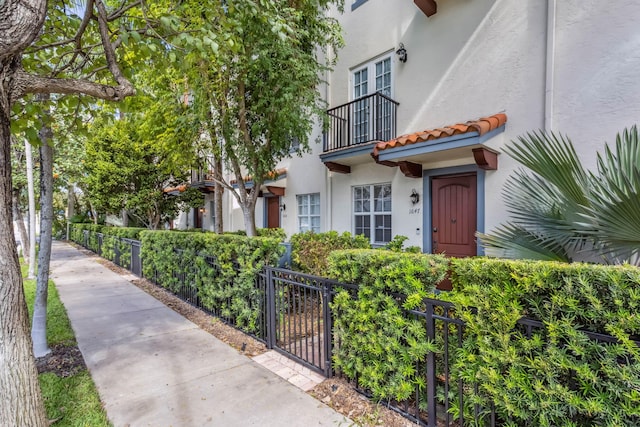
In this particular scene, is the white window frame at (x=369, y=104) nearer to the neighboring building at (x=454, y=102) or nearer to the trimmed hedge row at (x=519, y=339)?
the neighboring building at (x=454, y=102)

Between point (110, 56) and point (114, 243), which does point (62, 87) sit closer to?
point (110, 56)

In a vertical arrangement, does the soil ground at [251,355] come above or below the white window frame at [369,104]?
below

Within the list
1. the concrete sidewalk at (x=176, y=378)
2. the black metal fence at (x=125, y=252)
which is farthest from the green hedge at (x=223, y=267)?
the black metal fence at (x=125, y=252)

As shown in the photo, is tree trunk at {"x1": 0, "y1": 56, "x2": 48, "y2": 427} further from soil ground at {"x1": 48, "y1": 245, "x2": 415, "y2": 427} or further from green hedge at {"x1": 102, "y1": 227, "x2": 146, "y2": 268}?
green hedge at {"x1": 102, "y1": 227, "x2": 146, "y2": 268}

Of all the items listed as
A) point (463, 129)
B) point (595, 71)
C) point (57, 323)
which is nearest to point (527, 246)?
point (463, 129)

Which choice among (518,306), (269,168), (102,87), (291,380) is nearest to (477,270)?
(518,306)

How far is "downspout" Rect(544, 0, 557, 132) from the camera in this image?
5195 mm

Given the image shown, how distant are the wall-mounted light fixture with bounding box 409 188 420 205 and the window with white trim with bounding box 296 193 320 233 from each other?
3237 mm

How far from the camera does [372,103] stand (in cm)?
793

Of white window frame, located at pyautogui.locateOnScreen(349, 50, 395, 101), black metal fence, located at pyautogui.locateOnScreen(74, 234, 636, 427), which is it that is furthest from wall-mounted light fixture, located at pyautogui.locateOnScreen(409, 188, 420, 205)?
black metal fence, located at pyautogui.locateOnScreen(74, 234, 636, 427)

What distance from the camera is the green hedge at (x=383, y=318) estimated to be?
2830 mm

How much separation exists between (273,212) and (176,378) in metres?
8.30

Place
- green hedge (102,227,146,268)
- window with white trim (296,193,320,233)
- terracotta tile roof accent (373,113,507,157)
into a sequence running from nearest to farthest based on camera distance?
terracotta tile roof accent (373,113,507,157) → window with white trim (296,193,320,233) → green hedge (102,227,146,268)

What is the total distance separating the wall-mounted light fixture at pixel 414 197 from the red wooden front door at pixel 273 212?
5.43 m
